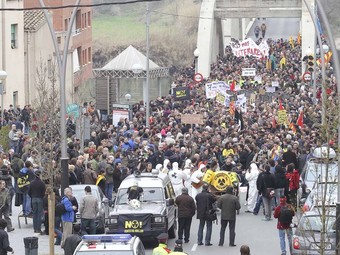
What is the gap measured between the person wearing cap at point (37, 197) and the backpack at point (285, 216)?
585cm

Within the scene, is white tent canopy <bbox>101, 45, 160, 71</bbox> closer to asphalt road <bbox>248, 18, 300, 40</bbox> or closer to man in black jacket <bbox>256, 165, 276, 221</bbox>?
man in black jacket <bbox>256, 165, 276, 221</bbox>

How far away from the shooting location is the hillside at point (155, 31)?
12738 centimetres

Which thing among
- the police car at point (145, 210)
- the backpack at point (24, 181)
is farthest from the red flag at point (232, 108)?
the police car at point (145, 210)

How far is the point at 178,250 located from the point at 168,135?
21.5 m

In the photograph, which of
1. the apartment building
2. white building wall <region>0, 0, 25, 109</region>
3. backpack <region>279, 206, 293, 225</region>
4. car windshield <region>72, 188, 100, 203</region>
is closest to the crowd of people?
car windshield <region>72, 188, 100, 203</region>

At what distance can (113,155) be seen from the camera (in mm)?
38000

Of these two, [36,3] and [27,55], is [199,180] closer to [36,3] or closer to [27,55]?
[27,55]

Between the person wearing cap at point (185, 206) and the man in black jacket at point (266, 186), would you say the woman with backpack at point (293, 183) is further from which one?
the person wearing cap at point (185, 206)

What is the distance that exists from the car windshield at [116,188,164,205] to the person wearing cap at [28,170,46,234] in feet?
6.10

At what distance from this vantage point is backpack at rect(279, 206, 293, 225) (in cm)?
2786

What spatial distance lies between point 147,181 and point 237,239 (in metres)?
2.63

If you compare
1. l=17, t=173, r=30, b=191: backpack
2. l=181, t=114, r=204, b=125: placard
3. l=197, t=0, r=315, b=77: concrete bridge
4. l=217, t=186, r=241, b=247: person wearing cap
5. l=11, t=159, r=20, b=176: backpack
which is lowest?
l=217, t=186, r=241, b=247: person wearing cap

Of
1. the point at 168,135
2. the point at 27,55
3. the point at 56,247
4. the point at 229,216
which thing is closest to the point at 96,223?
the point at 56,247

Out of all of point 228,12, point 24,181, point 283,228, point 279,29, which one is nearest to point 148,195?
point 283,228
